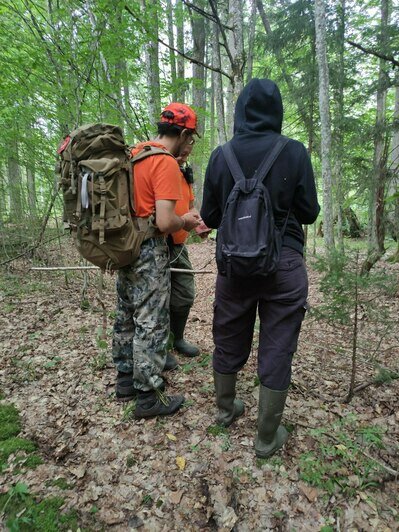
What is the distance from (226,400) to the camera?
2645 millimetres

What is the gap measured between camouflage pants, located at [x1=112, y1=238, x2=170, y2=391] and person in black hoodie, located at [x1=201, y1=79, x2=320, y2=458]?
1.85 ft

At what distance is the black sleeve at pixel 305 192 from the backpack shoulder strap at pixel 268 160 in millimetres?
151

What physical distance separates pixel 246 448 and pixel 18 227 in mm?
7302

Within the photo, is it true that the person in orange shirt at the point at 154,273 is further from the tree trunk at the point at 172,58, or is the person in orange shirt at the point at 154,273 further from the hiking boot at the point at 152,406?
the tree trunk at the point at 172,58

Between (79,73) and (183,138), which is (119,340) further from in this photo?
(79,73)

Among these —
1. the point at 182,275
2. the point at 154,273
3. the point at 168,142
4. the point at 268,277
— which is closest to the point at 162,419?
the point at 154,273

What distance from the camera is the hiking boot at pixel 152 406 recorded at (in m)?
2.83

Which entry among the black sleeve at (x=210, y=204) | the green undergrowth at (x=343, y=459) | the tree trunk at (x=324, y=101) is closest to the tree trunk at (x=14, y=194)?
the black sleeve at (x=210, y=204)

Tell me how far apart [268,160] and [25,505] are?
2741mm

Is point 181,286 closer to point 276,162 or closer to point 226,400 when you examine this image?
point 226,400

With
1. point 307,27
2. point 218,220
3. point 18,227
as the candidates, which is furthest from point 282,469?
point 307,27

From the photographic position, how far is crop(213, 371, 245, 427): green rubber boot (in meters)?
2.53

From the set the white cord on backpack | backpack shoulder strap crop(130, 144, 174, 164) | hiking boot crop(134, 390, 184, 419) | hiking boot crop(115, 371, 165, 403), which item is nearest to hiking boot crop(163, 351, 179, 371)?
hiking boot crop(115, 371, 165, 403)

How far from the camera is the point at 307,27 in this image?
32.3 ft
